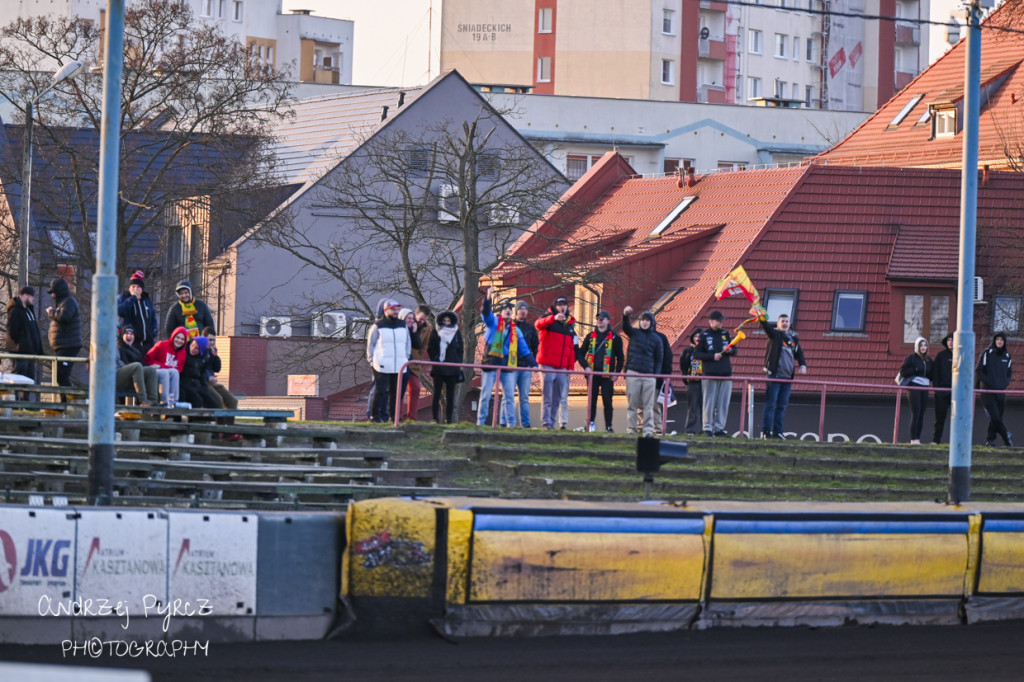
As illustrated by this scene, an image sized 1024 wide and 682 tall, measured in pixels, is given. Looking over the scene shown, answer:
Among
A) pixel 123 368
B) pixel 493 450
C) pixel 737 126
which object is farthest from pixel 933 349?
pixel 737 126

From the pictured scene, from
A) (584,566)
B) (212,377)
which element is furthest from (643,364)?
(584,566)

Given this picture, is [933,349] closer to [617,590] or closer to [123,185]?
[123,185]

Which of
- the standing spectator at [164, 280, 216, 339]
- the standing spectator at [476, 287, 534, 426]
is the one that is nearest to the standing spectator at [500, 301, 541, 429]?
the standing spectator at [476, 287, 534, 426]

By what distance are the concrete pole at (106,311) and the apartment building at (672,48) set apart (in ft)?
196

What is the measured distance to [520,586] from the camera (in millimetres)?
12008

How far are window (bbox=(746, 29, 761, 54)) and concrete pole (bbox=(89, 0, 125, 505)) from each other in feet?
269

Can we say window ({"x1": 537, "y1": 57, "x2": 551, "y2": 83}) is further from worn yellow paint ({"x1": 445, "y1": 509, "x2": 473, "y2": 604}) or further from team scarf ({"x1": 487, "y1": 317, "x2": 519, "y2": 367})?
worn yellow paint ({"x1": 445, "y1": 509, "x2": 473, "y2": 604})

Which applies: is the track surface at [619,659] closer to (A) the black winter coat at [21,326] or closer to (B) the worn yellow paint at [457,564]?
(B) the worn yellow paint at [457,564]

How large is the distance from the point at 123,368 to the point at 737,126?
5382 centimetres

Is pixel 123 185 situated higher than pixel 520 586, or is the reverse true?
pixel 123 185

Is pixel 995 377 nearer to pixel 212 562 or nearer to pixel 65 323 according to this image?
pixel 65 323

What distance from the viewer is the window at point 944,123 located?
44656mm

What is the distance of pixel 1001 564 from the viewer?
44.1 ft

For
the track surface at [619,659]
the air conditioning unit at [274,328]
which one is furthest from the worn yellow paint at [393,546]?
the air conditioning unit at [274,328]
